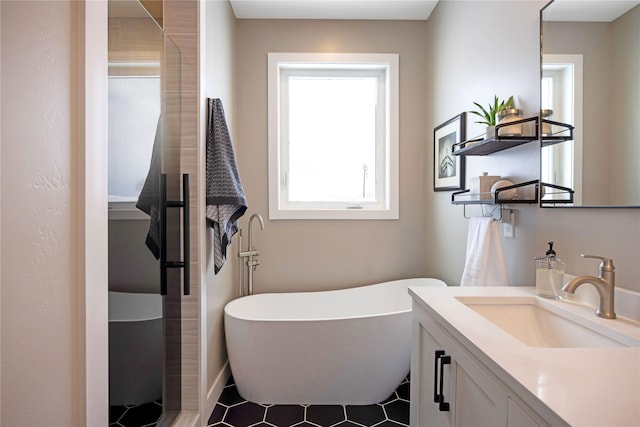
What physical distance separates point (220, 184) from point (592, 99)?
165 centimetres

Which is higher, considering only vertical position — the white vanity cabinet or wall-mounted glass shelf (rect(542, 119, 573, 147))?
wall-mounted glass shelf (rect(542, 119, 573, 147))

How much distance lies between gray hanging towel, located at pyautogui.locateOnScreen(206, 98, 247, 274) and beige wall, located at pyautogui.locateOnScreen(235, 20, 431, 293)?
0.84 metres

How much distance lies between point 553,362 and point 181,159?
1.67m

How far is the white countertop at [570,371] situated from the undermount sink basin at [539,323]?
4 centimetres

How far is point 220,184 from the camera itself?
1.87m

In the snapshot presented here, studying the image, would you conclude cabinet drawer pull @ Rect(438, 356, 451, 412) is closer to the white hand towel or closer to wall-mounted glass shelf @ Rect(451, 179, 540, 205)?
the white hand towel

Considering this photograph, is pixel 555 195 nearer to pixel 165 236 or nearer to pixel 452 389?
pixel 452 389

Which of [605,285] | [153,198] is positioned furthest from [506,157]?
[153,198]

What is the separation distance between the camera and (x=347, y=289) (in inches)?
108

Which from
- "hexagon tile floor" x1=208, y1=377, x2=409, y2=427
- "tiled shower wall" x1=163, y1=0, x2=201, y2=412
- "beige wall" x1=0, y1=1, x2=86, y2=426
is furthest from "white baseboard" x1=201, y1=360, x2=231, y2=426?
"beige wall" x1=0, y1=1, x2=86, y2=426

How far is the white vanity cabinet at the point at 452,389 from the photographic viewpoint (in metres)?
0.74

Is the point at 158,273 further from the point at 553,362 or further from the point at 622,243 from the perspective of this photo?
the point at 622,243

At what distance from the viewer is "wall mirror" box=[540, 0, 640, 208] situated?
1.04 m

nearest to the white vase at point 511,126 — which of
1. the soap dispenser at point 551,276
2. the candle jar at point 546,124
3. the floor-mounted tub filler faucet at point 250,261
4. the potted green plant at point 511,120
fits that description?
the potted green plant at point 511,120
